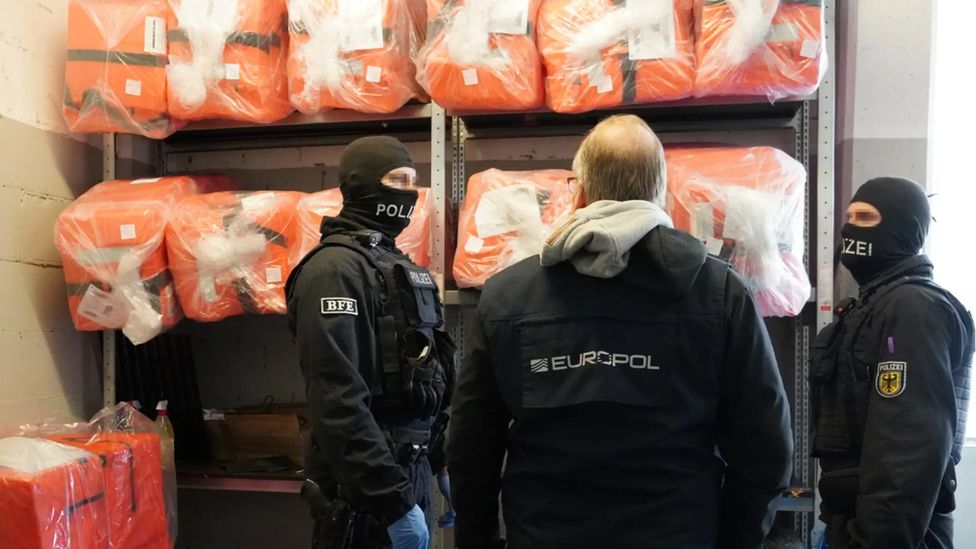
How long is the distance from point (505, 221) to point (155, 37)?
5.08 ft

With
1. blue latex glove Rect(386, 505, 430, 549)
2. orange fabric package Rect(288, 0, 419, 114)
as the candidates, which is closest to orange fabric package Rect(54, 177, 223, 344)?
orange fabric package Rect(288, 0, 419, 114)

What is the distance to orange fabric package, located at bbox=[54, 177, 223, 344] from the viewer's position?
2.69 metres

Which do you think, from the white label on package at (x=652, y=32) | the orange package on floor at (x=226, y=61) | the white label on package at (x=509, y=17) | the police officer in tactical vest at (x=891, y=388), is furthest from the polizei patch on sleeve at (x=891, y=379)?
the orange package on floor at (x=226, y=61)

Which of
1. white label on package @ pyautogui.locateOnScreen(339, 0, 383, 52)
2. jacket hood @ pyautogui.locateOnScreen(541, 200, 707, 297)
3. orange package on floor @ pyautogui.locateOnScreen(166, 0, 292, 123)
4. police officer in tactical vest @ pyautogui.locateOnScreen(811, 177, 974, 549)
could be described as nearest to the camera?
jacket hood @ pyautogui.locateOnScreen(541, 200, 707, 297)

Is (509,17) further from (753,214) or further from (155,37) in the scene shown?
(155,37)

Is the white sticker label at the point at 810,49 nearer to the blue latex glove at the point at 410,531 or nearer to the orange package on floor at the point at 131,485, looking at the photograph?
the blue latex glove at the point at 410,531

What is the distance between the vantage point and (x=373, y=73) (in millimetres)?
2621

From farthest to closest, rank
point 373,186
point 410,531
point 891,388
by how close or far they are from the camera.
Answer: point 373,186 → point 410,531 → point 891,388

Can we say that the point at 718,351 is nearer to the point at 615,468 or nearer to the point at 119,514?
the point at 615,468

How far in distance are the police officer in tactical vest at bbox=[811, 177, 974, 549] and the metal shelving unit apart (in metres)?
0.38

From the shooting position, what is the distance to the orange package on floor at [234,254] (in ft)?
8.75

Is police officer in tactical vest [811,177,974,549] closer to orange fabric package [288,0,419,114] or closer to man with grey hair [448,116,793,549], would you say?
man with grey hair [448,116,793,549]

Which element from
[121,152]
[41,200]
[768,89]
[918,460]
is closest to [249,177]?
[121,152]

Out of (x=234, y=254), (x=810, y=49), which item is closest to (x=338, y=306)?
(x=234, y=254)
